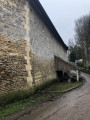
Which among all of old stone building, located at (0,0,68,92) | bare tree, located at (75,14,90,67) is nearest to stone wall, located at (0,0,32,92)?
old stone building, located at (0,0,68,92)

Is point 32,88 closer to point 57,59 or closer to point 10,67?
point 10,67

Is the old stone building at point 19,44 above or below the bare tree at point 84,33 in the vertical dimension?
below

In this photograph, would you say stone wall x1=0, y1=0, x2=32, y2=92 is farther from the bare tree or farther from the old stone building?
the bare tree

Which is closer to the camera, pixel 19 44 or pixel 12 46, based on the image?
pixel 12 46

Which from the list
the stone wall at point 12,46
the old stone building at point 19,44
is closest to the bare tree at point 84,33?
the old stone building at point 19,44

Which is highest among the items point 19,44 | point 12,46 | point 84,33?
point 84,33

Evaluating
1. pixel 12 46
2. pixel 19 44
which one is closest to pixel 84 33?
pixel 19 44

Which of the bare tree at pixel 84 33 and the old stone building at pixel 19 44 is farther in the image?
the bare tree at pixel 84 33

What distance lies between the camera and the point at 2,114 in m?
6.26

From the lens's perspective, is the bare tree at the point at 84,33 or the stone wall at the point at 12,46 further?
the bare tree at the point at 84,33

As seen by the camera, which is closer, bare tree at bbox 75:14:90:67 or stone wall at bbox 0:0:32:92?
stone wall at bbox 0:0:32:92

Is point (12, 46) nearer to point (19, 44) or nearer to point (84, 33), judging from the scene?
point (19, 44)

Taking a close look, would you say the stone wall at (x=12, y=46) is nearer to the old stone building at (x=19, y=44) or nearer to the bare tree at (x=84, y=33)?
the old stone building at (x=19, y=44)

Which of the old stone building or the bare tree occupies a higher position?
the bare tree
